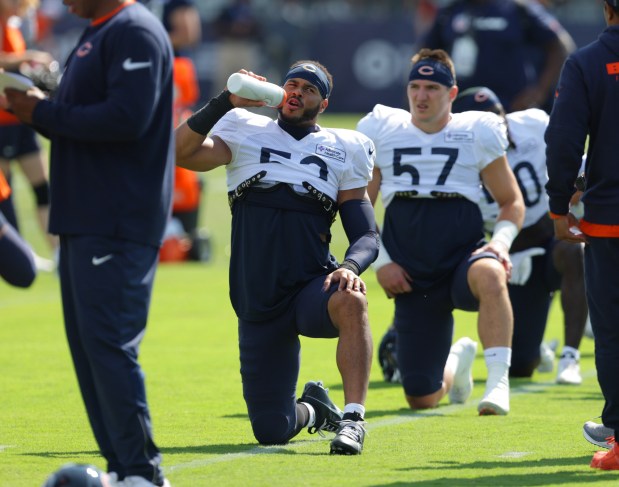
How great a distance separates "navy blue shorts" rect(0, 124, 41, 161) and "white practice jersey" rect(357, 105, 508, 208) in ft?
17.8

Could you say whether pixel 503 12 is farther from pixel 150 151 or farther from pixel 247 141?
pixel 150 151

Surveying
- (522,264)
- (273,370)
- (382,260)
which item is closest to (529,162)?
(522,264)

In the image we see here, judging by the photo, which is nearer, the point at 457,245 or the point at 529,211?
the point at 457,245

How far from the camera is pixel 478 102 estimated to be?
320 inches

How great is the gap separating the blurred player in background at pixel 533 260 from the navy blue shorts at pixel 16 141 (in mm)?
4976

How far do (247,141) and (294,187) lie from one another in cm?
29

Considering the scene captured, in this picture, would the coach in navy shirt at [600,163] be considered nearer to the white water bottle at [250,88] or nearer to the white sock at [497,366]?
the white water bottle at [250,88]

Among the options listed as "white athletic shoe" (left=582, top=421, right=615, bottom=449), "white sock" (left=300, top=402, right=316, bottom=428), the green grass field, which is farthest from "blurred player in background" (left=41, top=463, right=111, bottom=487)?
"white athletic shoe" (left=582, top=421, right=615, bottom=449)

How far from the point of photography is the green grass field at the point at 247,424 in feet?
17.6

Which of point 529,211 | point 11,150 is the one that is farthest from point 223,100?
point 11,150

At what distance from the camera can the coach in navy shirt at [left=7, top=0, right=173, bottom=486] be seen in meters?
4.67

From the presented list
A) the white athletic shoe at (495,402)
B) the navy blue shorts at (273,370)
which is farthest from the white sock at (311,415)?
the white athletic shoe at (495,402)

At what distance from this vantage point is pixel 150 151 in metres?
4.77

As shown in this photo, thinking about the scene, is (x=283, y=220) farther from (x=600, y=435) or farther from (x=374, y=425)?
(x=600, y=435)
